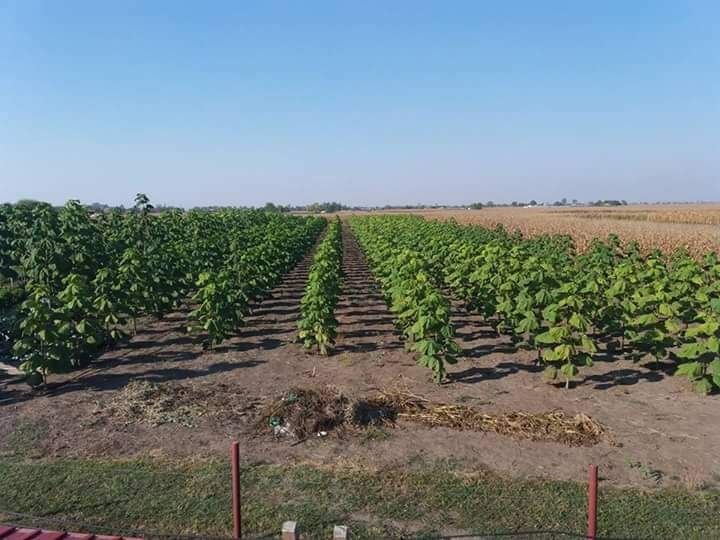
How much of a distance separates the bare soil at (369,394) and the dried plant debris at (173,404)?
5 cm

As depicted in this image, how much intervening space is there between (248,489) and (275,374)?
16.0 feet

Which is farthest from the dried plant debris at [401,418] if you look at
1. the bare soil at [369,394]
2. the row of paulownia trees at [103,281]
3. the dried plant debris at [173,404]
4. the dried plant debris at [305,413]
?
the row of paulownia trees at [103,281]

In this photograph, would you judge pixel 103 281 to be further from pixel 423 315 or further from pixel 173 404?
pixel 423 315

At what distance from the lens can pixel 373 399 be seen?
1017 centimetres

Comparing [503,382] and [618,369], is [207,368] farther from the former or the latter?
[618,369]

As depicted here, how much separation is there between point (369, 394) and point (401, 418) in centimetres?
133

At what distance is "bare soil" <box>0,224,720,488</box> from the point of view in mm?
8133

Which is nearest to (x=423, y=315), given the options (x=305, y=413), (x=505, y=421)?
(x=505, y=421)

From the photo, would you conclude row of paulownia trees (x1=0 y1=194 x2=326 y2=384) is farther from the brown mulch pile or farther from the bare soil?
the brown mulch pile

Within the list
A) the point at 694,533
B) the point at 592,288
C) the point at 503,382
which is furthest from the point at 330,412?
the point at 592,288

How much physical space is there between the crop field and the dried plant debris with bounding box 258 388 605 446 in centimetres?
4

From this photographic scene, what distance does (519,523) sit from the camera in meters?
6.36

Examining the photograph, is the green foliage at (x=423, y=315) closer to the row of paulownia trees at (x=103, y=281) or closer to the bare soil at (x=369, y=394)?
the bare soil at (x=369, y=394)

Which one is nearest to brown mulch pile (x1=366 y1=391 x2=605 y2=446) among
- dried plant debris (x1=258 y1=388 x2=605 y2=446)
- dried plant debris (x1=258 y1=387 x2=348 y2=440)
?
dried plant debris (x1=258 y1=388 x2=605 y2=446)
